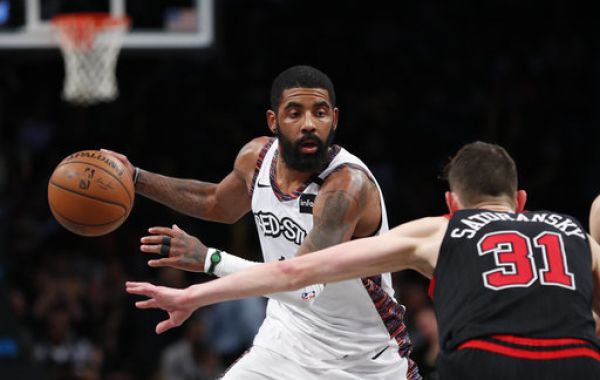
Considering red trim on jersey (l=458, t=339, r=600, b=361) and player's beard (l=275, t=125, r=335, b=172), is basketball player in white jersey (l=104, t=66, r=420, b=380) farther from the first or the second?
red trim on jersey (l=458, t=339, r=600, b=361)

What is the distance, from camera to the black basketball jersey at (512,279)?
154 inches

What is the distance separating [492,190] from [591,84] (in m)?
9.88

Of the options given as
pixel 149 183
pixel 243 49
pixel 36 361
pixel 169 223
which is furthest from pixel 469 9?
→ pixel 149 183

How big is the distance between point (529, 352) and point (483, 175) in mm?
691

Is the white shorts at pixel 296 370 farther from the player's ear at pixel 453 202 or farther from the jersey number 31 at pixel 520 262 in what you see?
the jersey number 31 at pixel 520 262

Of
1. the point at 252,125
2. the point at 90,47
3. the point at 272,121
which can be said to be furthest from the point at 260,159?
the point at 252,125

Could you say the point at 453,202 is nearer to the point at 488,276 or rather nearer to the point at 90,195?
the point at 488,276

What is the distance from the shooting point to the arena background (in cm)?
1084

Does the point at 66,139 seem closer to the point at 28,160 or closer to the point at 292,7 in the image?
the point at 28,160

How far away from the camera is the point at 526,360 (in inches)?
152

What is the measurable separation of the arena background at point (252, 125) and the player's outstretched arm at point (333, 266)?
6.23m

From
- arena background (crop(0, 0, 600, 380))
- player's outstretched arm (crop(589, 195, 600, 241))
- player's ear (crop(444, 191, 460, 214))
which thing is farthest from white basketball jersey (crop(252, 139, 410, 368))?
arena background (crop(0, 0, 600, 380))

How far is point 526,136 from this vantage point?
1296 centimetres

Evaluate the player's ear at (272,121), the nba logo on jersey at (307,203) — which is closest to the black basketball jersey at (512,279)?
A: the nba logo on jersey at (307,203)
